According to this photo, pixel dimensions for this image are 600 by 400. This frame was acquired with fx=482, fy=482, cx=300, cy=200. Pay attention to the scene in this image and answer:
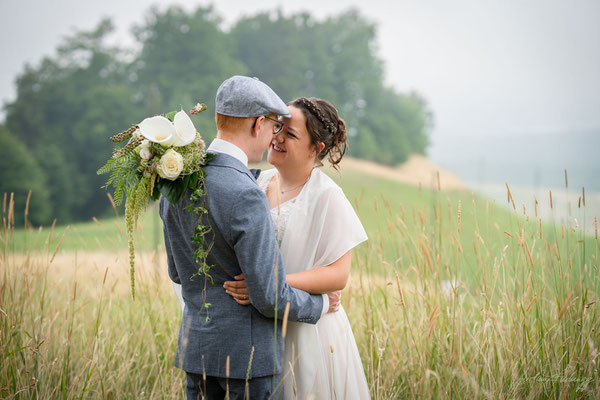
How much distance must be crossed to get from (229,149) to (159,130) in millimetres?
329

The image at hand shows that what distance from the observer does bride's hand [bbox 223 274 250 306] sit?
2.27 metres

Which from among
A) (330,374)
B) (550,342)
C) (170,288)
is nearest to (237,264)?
(330,374)

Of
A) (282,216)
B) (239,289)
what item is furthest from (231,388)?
(282,216)

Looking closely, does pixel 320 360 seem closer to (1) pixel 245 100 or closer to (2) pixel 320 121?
(2) pixel 320 121

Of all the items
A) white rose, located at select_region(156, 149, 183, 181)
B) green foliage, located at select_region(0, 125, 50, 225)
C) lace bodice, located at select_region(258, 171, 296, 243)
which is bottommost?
lace bodice, located at select_region(258, 171, 296, 243)

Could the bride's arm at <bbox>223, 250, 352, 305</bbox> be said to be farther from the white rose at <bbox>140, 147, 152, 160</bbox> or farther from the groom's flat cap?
the groom's flat cap

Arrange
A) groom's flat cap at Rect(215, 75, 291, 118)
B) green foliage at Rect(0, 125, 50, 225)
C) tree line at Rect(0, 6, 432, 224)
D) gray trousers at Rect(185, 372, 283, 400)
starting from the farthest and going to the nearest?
tree line at Rect(0, 6, 432, 224)
green foliage at Rect(0, 125, 50, 225)
gray trousers at Rect(185, 372, 283, 400)
groom's flat cap at Rect(215, 75, 291, 118)

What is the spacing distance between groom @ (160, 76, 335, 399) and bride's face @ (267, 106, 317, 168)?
0.42m

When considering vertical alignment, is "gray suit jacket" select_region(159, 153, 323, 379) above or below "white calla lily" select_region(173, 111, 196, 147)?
below

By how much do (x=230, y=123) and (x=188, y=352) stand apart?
1.16m

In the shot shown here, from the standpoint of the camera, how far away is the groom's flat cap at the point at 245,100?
2244 millimetres

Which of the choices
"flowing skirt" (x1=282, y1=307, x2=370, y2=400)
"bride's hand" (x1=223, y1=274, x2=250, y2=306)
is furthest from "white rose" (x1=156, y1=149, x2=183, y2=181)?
"flowing skirt" (x1=282, y1=307, x2=370, y2=400)

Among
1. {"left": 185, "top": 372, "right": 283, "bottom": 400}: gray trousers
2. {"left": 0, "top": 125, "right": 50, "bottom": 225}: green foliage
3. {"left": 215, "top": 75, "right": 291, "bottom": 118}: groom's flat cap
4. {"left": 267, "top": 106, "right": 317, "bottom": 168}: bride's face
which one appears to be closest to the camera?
{"left": 215, "top": 75, "right": 291, "bottom": 118}: groom's flat cap

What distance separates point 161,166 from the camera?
6.96 ft
